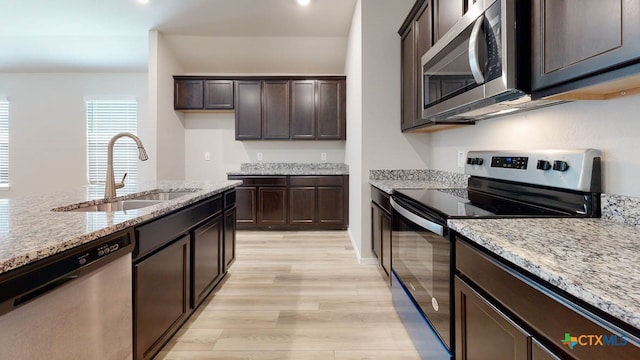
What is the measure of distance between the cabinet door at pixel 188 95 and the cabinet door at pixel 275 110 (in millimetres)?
995

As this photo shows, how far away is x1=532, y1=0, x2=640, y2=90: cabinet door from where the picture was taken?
→ 2.74ft

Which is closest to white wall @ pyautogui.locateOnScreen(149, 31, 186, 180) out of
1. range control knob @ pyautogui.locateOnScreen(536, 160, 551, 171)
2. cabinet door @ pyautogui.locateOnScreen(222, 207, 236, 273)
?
cabinet door @ pyautogui.locateOnScreen(222, 207, 236, 273)

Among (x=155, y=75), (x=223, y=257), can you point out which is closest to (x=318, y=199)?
(x=223, y=257)

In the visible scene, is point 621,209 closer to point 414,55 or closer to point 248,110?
point 414,55

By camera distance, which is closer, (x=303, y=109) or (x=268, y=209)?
(x=268, y=209)

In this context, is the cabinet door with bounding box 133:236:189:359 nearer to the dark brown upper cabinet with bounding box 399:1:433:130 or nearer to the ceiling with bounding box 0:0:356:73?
the dark brown upper cabinet with bounding box 399:1:433:130

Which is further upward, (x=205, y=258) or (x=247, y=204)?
(x=247, y=204)

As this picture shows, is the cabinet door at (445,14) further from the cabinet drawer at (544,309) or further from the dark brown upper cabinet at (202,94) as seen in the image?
the dark brown upper cabinet at (202,94)

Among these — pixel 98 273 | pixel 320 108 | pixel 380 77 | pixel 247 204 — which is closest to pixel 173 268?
pixel 98 273

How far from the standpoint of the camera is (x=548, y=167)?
1377mm

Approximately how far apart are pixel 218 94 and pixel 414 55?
327 centimetres

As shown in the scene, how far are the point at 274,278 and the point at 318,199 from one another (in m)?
1.85

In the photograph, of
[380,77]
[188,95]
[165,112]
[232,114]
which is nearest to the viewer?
[380,77]

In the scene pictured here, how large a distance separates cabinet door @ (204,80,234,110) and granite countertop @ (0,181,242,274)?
10.5 ft
